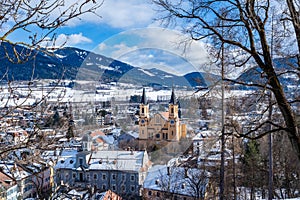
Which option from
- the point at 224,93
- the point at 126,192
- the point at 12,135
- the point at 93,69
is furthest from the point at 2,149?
the point at 126,192

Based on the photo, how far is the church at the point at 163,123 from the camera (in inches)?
360

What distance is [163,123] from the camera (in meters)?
9.45

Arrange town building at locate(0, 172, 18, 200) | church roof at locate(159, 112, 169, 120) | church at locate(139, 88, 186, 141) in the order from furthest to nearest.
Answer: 1. church at locate(139, 88, 186, 141)
2. church roof at locate(159, 112, 169, 120)
3. town building at locate(0, 172, 18, 200)

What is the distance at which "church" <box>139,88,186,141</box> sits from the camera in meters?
9.15

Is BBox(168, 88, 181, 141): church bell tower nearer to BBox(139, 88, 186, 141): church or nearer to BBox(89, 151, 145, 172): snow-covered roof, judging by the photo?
BBox(139, 88, 186, 141): church

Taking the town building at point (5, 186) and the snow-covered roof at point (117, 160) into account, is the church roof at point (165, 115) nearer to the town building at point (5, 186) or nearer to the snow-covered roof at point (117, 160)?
the snow-covered roof at point (117, 160)

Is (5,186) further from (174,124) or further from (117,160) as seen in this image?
(117,160)

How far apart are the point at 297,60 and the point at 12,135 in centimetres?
276

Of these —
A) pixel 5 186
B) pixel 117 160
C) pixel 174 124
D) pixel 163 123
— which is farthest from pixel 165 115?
pixel 117 160

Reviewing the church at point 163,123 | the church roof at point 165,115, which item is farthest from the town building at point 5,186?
the church roof at point 165,115

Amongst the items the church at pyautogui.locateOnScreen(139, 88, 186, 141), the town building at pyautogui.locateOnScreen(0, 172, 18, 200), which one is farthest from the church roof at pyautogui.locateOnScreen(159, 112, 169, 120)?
the town building at pyautogui.locateOnScreen(0, 172, 18, 200)

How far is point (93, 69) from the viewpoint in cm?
877

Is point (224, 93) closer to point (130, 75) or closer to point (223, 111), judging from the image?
point (223, 111)

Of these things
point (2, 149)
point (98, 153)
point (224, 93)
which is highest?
point (224, 93)
